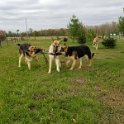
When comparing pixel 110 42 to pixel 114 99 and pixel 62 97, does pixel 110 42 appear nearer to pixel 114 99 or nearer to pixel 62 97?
pixel 114 99

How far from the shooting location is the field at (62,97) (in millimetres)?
6715

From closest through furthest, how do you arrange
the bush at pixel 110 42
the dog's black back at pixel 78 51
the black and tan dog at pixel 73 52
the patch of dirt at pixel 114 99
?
the patch of dirt at pixel 114 99, the black and tan dog at pixel 73 52, the dog's black back at pixel 78 51, the bush at pixel 110 42

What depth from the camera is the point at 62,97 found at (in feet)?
27.5

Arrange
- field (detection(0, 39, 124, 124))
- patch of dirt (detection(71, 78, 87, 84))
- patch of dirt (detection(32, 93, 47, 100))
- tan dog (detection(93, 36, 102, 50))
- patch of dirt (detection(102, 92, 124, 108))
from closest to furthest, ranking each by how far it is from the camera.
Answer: field (detection(0, 39, 124, 124)) < patch of dirt (detection(102, 92, 124, 108)) < patch of dirt (detection(32, 93, 47, 100)) < patch of dirt (detection(71, 78, 87, 84)) < tan dog (detection(93, 36, 102, 50))

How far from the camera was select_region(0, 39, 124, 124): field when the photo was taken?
671 centimetres

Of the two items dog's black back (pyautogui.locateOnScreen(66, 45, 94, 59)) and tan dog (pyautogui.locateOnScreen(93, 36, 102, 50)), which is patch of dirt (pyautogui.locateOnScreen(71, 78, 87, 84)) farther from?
tan dog (pyautogui.locateOnScreen(93, 36, 102, 50))

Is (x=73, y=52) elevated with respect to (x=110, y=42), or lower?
elevated

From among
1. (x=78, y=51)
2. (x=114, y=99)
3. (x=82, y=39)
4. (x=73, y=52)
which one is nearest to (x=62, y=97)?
(x=114, y=99)

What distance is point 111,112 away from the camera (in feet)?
23.7

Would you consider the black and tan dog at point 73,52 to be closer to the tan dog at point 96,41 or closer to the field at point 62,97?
the field at point 62,97

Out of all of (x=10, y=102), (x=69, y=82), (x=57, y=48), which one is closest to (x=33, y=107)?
(x=10, y=102)

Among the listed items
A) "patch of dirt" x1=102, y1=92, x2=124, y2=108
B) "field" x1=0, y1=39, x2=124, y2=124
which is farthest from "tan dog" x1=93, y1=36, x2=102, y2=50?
"patch of dirt" x1=102, y1=92, x2=124, y2=108

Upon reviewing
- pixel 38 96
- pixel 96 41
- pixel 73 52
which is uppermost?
pixel 73 52

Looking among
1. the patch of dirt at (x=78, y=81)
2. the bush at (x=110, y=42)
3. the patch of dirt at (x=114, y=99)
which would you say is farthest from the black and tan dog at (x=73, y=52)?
the bush at (x=110, y=42)
